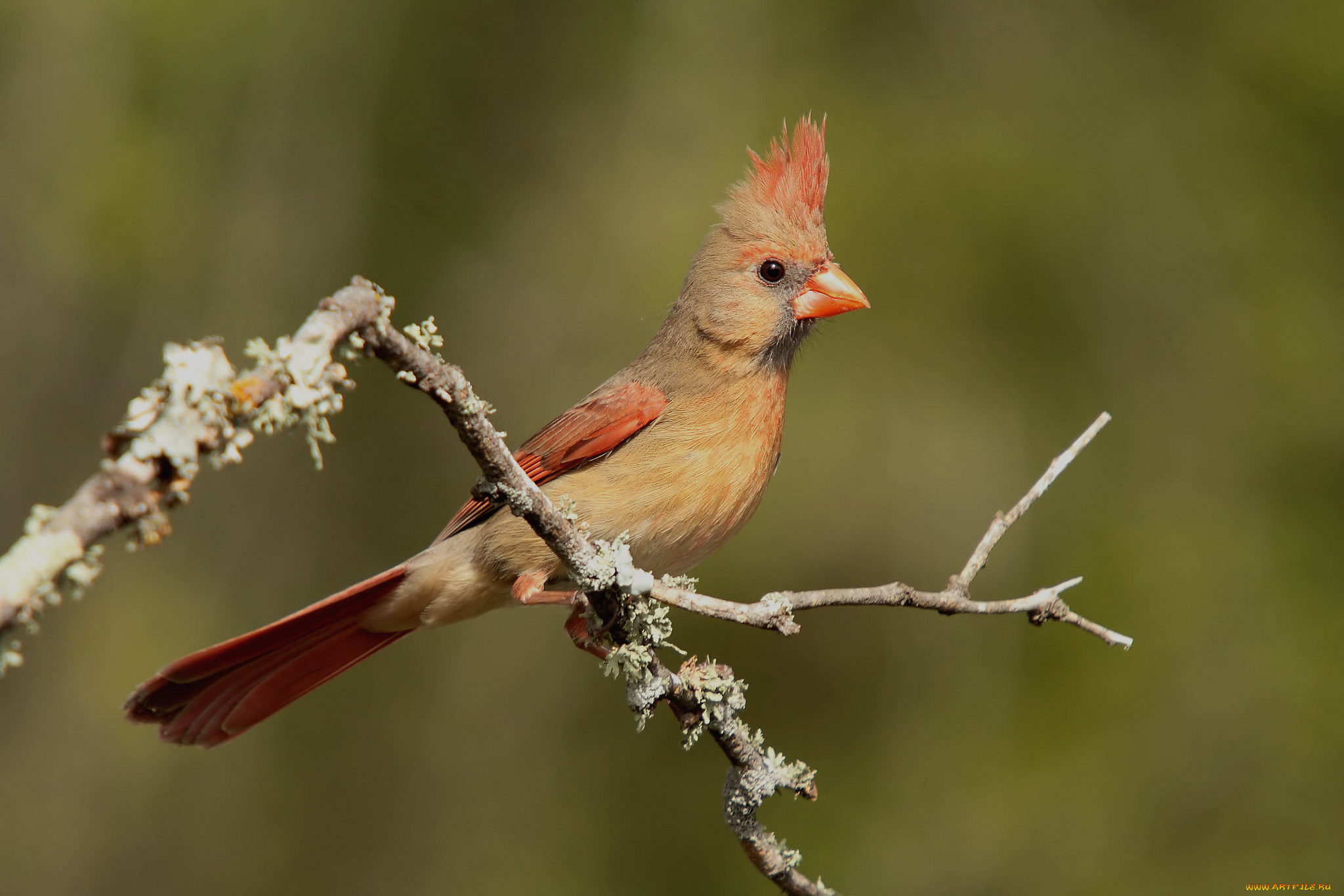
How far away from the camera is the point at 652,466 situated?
311 centimetres

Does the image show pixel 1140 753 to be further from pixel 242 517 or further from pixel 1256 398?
pixel 242 517

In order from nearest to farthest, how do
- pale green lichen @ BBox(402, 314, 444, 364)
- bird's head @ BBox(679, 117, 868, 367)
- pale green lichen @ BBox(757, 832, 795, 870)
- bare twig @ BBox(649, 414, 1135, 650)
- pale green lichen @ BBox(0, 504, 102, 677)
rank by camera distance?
pale green lichen @ BBox(0, 504, 102, 677) → pale green lichen @ BBox(402, 314, 444, 364) → bare twig @ BBox(649, 414, 1135, 650) → pale green lichen @ BBox(757, 832, 795, 870) → bird's head @ BBox(679, 117, 868, 367)

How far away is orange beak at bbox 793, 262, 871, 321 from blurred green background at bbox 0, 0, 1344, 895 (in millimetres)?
1401

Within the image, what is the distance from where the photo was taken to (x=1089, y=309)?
203 inches

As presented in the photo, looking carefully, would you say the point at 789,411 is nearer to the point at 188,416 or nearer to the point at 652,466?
the point at 652,466

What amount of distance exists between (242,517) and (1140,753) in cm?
417

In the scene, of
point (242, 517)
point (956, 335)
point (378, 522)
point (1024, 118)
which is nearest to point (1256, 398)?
point (956, 335)

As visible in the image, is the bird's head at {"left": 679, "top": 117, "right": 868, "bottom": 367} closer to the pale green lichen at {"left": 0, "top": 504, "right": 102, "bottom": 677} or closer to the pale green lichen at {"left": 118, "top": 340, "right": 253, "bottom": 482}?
the pale green lichen at {"left": 118, "top": 340, "right": 253, "bottom": 482}

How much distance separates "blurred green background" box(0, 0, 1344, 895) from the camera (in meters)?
4.46

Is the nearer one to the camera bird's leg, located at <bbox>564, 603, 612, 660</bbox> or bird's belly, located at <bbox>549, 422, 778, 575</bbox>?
bird's leg, located at <bbox>564, 603, 612, 660</bbox>

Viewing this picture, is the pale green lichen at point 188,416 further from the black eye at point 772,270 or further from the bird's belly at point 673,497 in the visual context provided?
the black eye at point 772,270

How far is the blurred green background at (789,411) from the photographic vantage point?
4465 millimetres

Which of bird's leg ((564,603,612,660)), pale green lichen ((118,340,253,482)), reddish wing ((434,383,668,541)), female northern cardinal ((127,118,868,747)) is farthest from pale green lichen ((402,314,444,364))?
reddish wing ((434,383,668,541))

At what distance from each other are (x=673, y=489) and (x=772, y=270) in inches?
34.2
